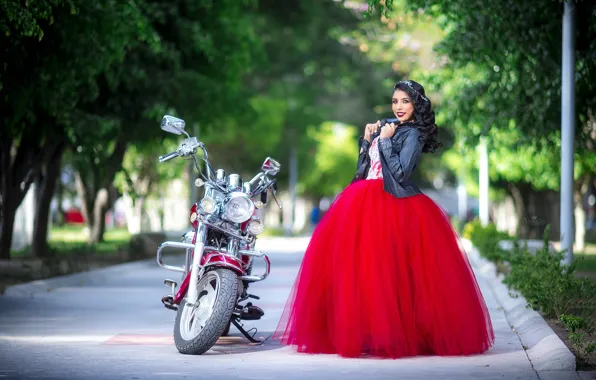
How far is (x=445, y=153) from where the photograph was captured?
6700cm

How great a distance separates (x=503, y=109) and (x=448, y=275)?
13069 mm

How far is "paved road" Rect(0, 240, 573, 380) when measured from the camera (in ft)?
34.4

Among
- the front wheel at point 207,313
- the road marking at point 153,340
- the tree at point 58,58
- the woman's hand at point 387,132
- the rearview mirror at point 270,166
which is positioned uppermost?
the tree at point 58,58

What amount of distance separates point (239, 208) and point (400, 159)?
4.50 ft

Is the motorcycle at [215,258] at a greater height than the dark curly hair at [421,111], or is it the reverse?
the dark curly hair at [421,111]

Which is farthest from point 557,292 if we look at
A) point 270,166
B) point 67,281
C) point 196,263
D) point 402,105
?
point 67,281

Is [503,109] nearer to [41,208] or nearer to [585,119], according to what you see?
[585,119]

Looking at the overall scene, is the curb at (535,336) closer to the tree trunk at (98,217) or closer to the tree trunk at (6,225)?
the tree trunk at (6,225)

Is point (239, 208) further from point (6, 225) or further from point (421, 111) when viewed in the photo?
point (6, 225)

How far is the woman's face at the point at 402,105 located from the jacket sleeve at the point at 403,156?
0.22m

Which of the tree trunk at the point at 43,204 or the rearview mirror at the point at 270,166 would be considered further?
the tree trunk at the point at 43,204

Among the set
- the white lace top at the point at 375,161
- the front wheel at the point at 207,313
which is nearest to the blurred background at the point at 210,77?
the white lace top at the point at 375,161

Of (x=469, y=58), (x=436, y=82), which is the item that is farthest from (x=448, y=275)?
(x=436, y=82)

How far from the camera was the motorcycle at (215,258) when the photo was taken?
11.5 m
